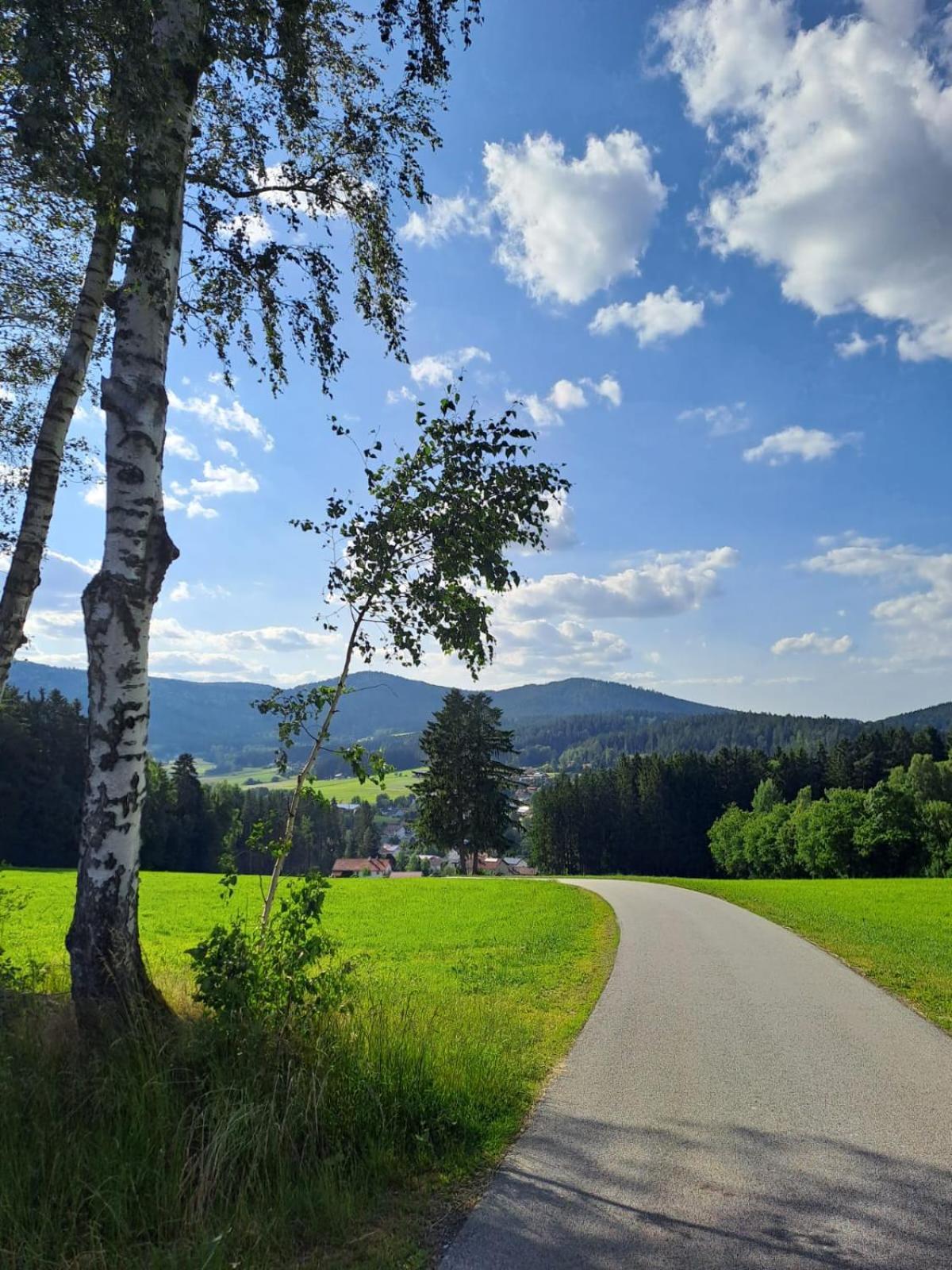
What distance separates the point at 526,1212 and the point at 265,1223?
139 centimetres

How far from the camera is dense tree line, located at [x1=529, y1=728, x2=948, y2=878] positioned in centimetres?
8025

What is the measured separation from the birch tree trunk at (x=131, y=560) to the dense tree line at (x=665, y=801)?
7824 cm

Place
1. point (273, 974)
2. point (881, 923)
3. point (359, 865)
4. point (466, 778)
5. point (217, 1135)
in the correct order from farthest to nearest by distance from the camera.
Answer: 1. point (359, 865)
2. point (466, 778)
3. point (881, 923)
4. point (273, 974)
5. point (217, 1135)

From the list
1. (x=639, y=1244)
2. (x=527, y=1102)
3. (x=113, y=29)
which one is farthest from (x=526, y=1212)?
(x=113, y=29)

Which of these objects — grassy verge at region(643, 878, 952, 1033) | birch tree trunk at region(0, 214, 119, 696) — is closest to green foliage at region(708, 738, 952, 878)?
grassy verge at region(643, 878, 952, 1033)

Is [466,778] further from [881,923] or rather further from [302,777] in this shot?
[302,777]

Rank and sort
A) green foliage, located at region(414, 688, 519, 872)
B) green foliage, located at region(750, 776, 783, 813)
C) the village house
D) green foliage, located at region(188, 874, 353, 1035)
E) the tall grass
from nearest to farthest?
the tall grass → green foliage, located at region(188, 874, 353, 1035) → green foliage, located at region(414, 688, 519, 872) → green foliage, located at region(750, 776, 783, 813) → the village house

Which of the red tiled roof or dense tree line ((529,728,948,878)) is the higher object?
dense tree line ((529,728,948,878))

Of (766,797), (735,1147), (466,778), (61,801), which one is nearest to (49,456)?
(735,1147)

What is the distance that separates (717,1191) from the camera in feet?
13.5

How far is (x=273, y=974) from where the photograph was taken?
5.00 metres

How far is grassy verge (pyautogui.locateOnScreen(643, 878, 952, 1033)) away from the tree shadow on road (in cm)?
461

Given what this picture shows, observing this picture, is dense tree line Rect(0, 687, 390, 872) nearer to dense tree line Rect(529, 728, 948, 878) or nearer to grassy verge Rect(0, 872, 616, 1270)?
dense tree line Rect(529, 728, 948, 878)

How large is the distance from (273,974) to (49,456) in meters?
4.93
